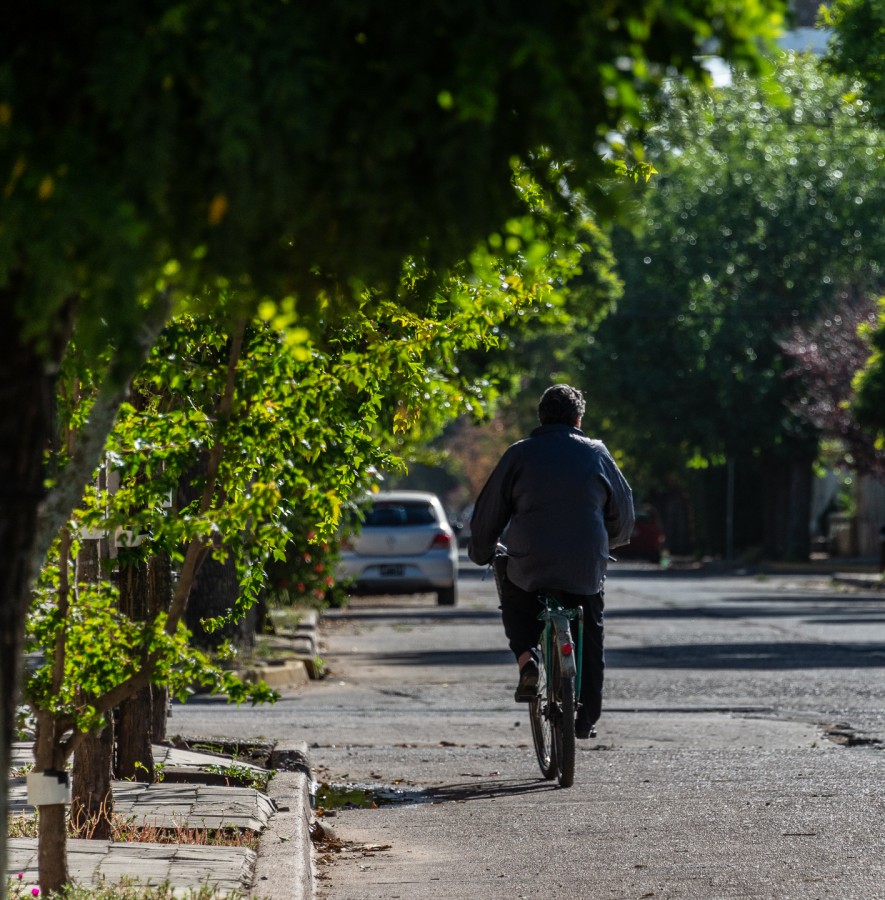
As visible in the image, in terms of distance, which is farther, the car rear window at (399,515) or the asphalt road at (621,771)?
the car rear window at (399,515)

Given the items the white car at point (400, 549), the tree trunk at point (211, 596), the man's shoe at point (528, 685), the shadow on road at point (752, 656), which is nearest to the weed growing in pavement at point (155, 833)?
the man's shoe at point (528, 685)

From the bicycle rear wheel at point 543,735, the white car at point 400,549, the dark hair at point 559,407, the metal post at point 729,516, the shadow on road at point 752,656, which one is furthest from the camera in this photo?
the metal post at point 729,516

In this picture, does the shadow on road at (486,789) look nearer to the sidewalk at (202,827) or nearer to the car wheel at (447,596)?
the sidewalk at (202,827)

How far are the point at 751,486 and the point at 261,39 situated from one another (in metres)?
55.7

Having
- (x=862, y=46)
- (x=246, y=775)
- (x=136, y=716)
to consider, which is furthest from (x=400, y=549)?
(x=136, y=716)

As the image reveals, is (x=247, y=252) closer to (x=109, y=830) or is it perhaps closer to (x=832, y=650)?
(x=109, y=830)

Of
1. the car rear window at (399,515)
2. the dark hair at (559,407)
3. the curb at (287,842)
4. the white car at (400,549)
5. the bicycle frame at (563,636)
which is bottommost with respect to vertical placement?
the curb at (287,842)

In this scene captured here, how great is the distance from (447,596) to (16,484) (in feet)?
81.5

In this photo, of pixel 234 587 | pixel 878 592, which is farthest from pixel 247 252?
pixel 878 592

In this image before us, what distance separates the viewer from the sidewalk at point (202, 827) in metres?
5.75

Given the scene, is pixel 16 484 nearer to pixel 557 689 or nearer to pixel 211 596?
pixel 557 689

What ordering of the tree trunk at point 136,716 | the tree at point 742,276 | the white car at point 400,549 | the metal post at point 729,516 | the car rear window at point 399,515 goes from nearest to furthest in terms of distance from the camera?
the tree trunk at point 136,716, the white car at point 400,549, the car rear window at point 399,515, the tree at point 742,276, the metal post at point 729,516

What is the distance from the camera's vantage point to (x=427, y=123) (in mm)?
3266

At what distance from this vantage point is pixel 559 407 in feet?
30.8
